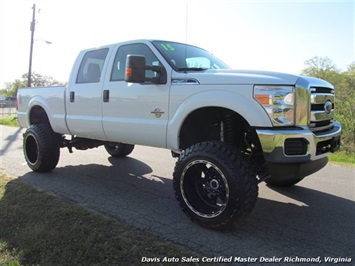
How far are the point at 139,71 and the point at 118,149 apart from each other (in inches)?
153

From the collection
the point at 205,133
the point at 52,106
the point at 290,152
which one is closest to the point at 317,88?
the point at 290,152

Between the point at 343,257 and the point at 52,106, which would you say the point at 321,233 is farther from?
the point at 52,106

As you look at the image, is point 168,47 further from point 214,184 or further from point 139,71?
point 214,184

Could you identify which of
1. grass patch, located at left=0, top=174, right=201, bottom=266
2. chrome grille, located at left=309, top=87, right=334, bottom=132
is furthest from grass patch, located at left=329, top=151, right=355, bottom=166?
grass patch, located at left=0, top=174, right=201, bottom=266

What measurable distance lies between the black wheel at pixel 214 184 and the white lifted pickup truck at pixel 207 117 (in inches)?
0.4

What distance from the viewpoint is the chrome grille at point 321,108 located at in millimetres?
3441

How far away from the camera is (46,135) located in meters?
5.89

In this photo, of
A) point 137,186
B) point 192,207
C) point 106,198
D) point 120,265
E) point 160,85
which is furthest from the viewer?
point 137,186

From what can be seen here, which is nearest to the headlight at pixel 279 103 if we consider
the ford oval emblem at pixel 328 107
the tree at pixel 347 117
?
the ford oval emblem at pixel 328 107

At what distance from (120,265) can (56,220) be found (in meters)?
1.28

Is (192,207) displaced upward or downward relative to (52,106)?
downward

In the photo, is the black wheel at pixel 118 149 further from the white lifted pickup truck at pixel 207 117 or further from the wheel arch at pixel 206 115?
the wheel arch at pixel 206 115

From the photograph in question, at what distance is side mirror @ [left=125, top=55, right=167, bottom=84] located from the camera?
3.71 m

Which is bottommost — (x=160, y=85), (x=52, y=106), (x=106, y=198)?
(x=106, y=198)
